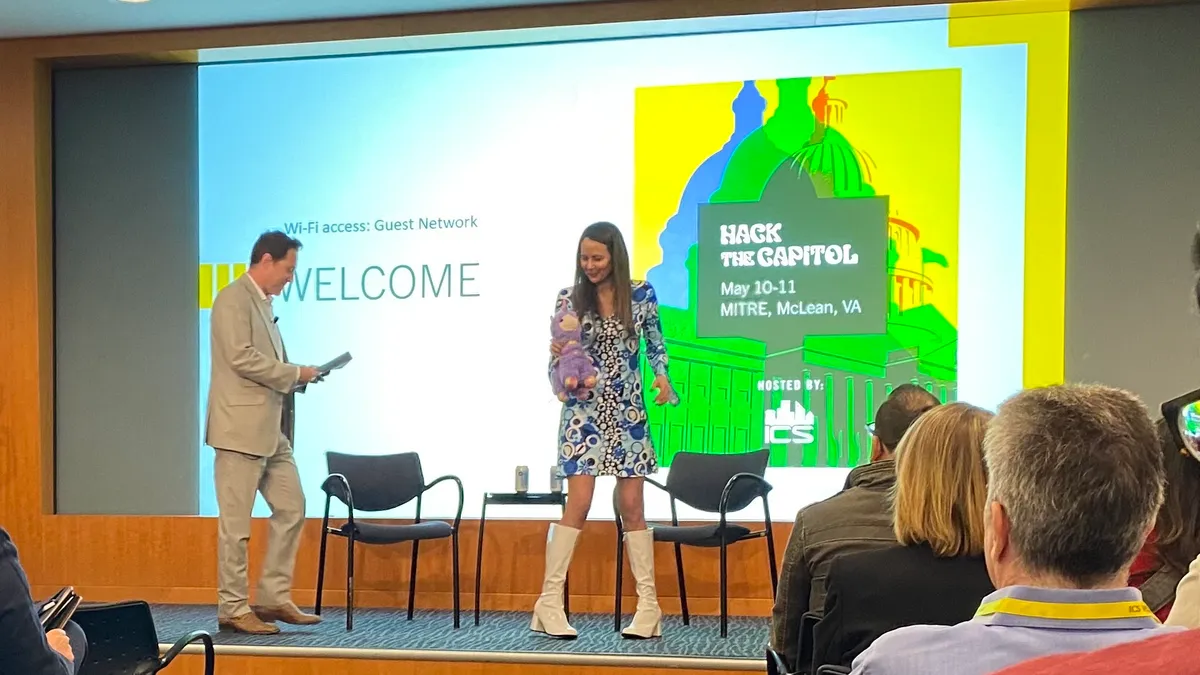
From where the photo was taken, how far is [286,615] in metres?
4.83

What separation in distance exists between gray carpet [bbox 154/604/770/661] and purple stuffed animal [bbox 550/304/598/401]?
1.02 m

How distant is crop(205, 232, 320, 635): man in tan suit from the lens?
473 centimetres

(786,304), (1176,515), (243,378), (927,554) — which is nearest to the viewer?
(1176,515)

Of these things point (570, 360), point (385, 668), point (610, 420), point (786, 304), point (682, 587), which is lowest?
point (385, 668)

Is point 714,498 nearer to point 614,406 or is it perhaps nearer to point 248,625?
point 614,406

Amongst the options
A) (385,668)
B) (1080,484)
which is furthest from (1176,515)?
(385,668)

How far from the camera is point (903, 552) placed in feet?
6.51

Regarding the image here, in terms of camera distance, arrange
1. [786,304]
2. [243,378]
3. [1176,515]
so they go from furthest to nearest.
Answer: [786,304], [243,378], [1176,515]

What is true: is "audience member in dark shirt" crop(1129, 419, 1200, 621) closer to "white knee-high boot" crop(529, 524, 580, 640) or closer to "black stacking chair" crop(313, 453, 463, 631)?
"white knee-high boot" crop(529, 524, 580, 640)

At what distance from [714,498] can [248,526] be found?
2078 millimetres

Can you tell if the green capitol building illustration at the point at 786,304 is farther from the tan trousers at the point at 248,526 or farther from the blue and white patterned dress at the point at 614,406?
the tan trousers at the point at 248,526

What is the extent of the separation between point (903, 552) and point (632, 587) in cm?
361

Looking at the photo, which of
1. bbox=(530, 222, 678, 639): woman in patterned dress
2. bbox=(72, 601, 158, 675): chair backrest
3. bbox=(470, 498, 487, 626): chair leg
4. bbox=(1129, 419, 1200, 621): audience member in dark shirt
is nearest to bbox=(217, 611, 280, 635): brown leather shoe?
bbox=(470, 498, 487, 626): chair leg

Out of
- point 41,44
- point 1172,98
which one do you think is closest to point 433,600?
point 41,44
